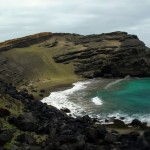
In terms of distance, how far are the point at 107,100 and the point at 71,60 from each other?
55230mm

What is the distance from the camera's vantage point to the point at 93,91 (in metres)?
86.6

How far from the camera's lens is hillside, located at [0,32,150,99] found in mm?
A: 112463

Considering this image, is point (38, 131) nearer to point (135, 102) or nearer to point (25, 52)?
point (135, 102)

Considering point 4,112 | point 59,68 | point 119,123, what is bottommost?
point 119,123

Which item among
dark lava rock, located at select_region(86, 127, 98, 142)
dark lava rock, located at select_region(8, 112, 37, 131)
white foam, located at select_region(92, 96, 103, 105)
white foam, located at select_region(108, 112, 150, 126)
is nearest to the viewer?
dark lava rock, located at select_region(86, 127, 98, 142)

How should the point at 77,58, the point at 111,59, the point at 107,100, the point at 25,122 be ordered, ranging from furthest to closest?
the point at 77,58
the point at 111,59
the point at 107,100
the point at 25,122

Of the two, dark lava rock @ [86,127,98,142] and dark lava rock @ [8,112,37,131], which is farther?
dark lava rock @ [8,112,37,131]

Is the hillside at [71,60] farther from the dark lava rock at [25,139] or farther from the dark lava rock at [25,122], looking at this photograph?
the dark lava rock at [25,139]

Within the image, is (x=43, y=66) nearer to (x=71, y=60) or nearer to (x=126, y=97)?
(x=71, y=60)

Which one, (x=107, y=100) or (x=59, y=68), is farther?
(x=59, y=68)

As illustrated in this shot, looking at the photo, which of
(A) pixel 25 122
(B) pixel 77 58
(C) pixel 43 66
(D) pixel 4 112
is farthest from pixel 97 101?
(B) pixel 77 58

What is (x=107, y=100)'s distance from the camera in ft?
240

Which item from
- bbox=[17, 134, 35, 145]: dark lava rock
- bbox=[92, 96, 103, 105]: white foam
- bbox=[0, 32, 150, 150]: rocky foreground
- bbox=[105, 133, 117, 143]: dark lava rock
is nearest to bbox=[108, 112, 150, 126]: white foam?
bbox=[0, 32, 150, 150]: rocky foreground

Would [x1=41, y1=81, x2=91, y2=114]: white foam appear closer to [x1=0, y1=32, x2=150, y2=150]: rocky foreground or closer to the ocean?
the ocean
